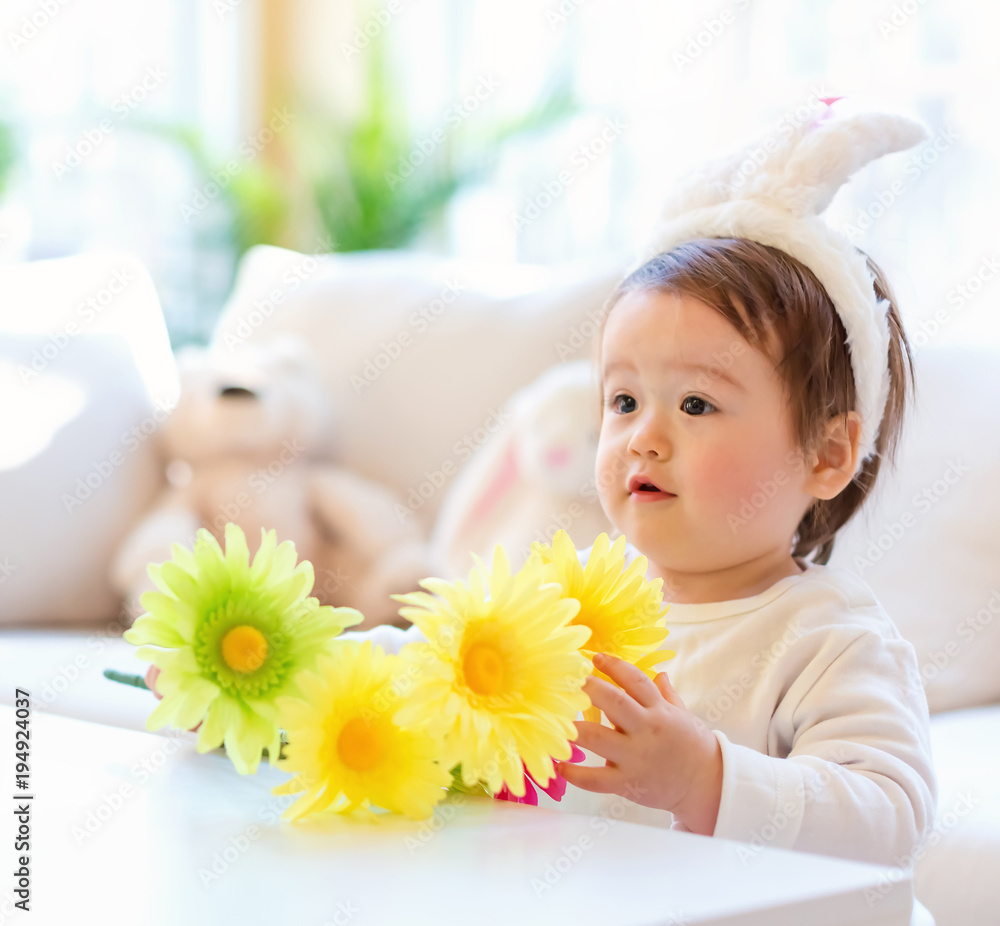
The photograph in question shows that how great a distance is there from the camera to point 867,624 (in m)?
0.91

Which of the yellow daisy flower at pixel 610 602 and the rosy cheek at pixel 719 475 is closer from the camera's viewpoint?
the yellow daisy flower at pixel 610 602

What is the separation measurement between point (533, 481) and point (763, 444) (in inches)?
32.4

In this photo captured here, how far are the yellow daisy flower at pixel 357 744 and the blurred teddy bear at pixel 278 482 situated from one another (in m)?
1.28

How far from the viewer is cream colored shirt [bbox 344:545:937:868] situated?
0.74 meters

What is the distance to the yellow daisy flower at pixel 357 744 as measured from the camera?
611mm

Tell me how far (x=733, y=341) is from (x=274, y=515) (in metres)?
1.24

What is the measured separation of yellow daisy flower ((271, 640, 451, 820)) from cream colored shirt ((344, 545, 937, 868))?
8 centimetres

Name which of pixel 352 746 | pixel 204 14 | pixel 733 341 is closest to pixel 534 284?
pixel 733 341

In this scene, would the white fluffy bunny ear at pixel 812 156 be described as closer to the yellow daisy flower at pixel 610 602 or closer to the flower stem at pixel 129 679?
the yellow daisy flower at pixel 610 602

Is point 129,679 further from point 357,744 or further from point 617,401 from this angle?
point 617,401

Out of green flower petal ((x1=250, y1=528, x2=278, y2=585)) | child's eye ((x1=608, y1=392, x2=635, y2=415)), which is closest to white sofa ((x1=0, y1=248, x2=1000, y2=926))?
child's eye ((x1=608, y1=392, x2=635, y2=415))

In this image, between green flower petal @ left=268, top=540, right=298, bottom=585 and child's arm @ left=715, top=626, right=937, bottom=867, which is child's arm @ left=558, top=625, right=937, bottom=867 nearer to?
child's arm @ left=715, top=626, right=937, bottom=867

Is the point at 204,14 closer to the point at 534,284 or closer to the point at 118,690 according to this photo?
the point at 534,284

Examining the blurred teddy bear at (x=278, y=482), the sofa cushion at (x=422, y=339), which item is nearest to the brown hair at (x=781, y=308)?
the sofa cushion at (x=422, y=339)
